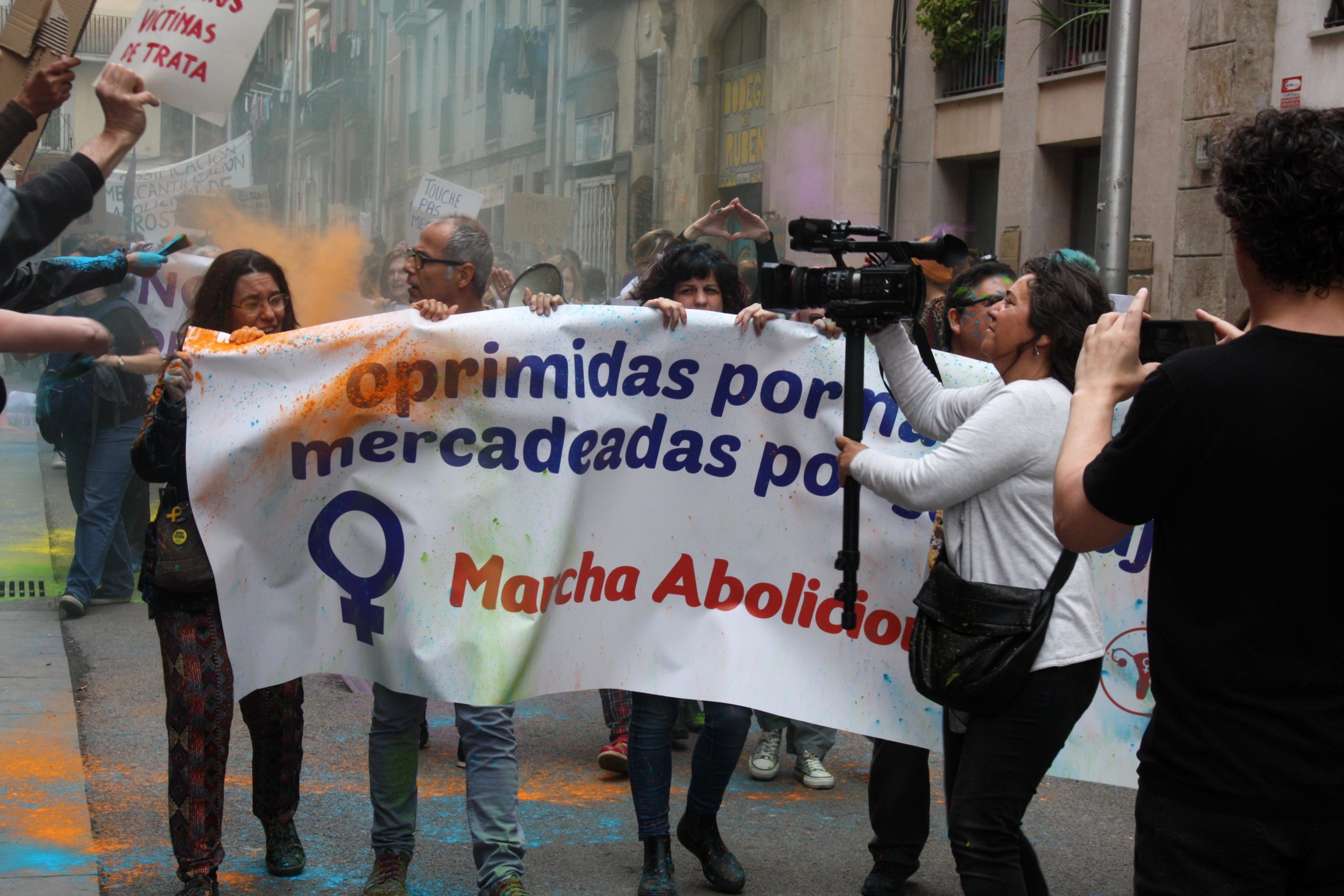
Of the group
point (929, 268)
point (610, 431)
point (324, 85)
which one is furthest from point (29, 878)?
point (324, 85)

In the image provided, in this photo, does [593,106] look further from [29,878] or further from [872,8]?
[29,878]

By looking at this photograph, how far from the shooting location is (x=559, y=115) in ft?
76.1

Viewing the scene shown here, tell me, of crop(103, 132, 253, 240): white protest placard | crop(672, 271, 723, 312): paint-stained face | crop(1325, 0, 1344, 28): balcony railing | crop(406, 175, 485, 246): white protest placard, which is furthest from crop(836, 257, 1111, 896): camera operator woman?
crop(103, 132, 253, 240): white protest placard

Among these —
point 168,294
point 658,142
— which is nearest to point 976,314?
point 168,294

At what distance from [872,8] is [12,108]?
15370 mm

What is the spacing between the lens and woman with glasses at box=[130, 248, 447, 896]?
3654 millimetres

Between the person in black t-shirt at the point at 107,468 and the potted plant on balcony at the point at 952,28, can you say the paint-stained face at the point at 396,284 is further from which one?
the potted plant on balcony at the point at 952,28

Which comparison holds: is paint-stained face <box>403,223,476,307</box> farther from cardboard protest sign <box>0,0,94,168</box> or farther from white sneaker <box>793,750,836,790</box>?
white sneaker <box>793,750,836,790</box>

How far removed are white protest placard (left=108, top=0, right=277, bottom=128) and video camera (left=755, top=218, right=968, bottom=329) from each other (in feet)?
14.7

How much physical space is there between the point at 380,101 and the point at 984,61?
1396 centimetres

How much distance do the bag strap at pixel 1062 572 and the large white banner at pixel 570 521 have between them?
839 millimetres

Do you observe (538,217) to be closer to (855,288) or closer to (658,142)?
(855,288)

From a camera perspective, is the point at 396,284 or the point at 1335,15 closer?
the point at 396,284

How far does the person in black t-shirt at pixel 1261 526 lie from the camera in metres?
2.01
